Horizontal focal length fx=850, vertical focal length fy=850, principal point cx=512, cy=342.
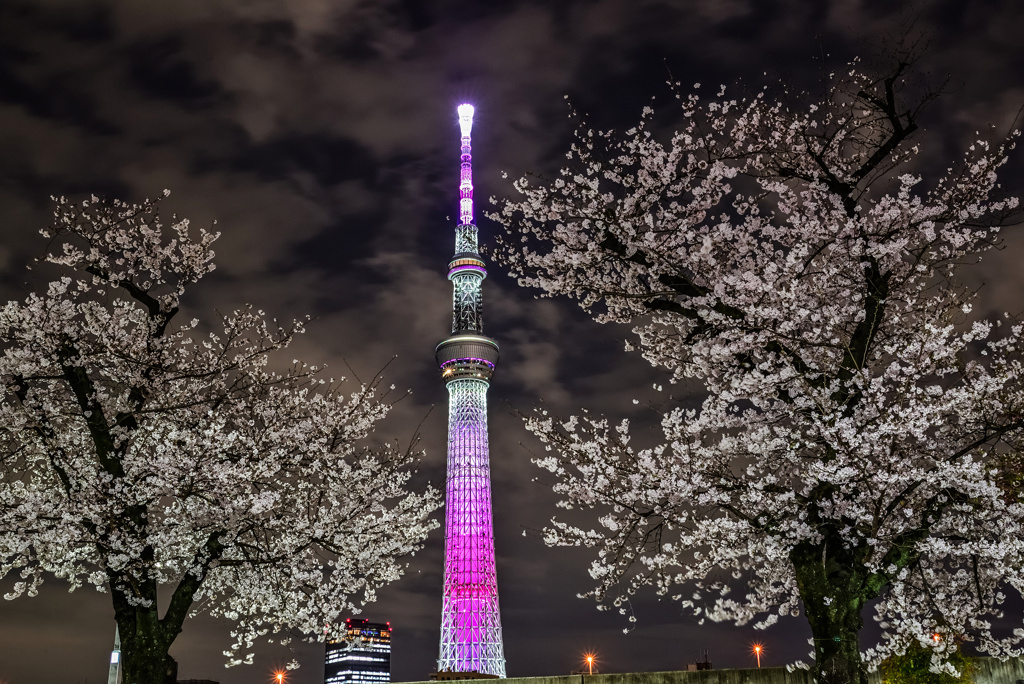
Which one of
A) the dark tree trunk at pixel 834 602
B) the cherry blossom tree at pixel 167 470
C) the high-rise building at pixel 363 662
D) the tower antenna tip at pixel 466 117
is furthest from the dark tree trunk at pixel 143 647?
the high-rise building at pixel 363 662

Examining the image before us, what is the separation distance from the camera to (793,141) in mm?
11336

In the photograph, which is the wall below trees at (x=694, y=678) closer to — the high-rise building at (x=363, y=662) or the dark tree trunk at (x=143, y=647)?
the dark tree trunk at (x=143, y=647)

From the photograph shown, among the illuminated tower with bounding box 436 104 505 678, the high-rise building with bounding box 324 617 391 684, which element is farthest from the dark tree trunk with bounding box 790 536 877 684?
the high-rise building with bounding box 324 617 391 684

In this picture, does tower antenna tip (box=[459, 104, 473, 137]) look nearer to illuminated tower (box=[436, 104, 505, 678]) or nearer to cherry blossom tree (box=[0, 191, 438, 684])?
illuminated tower (box=[436, 104, 505, 678])

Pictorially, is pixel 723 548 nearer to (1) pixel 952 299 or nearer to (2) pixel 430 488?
(1) pixel 952 299

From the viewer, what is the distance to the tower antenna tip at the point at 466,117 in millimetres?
91250

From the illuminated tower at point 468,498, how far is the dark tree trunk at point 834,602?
2595 inches

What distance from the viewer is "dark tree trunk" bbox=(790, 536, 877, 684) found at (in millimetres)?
9703

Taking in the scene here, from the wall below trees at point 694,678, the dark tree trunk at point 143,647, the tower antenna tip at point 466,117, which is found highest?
the tower antenna tip at point 466,117

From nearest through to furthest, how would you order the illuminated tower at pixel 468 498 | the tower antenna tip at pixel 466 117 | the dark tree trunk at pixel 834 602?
the dark tree trunk at pixel 834 602
the illuminated tower at pixel 468 498
the tower antenna tip at pixel 466 117

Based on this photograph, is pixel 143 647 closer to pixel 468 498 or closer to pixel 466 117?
pixel 468 498

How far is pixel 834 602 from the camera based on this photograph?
9.96 metres

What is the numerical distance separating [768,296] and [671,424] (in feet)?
Result: 7.20

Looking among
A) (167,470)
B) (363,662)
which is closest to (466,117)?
(167,470)
